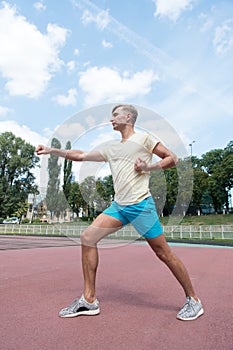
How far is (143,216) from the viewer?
8.64 feet

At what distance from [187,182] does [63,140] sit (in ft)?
4.57

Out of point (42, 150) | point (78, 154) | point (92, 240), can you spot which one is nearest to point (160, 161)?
point (78, 154)

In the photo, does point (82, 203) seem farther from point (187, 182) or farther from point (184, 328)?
point (184, 328)

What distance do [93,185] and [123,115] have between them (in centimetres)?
90

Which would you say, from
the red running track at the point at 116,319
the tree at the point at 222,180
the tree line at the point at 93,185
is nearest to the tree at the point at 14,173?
the tree line at the point at 93,185

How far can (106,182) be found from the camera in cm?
332

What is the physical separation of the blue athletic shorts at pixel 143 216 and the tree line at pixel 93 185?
452 millimetres

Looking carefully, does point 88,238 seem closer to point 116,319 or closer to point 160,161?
point 116,319

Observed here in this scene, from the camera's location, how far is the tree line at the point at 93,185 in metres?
3.23

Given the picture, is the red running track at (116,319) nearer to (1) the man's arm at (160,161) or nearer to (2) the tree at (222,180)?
(1) the man's arm at (160,161)

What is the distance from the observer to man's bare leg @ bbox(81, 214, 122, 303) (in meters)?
2.68

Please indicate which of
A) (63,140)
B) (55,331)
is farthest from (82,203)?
(55,331)

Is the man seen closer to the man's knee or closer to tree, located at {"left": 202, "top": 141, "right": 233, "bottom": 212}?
the man's knee

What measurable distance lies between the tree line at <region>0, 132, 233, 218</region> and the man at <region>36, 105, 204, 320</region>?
47cm
